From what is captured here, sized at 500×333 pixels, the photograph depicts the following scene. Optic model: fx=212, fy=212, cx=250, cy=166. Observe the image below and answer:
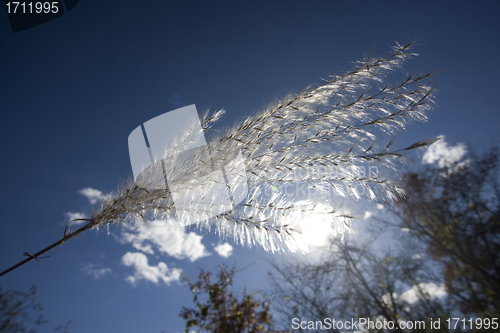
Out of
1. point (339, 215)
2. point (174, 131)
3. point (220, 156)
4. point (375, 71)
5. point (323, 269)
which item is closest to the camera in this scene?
point (339, 215)

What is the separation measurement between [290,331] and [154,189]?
22.1ft

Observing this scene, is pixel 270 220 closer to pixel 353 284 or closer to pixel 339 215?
pixel 339 215

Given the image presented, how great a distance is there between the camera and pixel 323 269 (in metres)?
6.26

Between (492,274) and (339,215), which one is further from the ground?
(339,215)

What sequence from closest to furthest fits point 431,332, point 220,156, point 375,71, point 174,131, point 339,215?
point 339,215 → point 220,156 → point 375,71 → point 174,131 → point 431,332

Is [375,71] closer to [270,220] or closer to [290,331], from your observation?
[270,220]

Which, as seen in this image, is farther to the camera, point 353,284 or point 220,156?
point 353,284

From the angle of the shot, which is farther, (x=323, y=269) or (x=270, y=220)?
(x=323, y=269)

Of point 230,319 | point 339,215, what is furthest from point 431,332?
point 339,215

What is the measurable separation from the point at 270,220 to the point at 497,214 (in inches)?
328

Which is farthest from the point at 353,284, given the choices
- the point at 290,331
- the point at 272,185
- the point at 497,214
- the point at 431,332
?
the point at 272,185

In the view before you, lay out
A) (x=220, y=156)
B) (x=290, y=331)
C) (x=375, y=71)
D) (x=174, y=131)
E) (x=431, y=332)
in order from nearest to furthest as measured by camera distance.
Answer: (x=220, y=156)
(x=375, y=71)
(x=174, y=131)
(x=431, y=332)
(x=290, y=331)

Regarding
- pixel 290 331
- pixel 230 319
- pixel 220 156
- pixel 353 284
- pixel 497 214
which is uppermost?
pixel 497 214

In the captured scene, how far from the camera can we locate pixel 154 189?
839 millimetres
